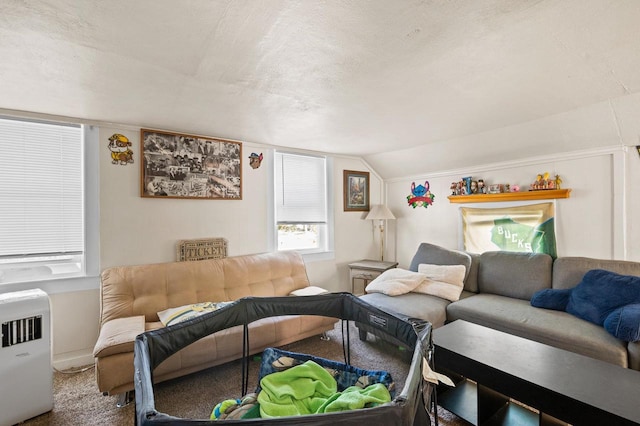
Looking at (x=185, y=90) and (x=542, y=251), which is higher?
(x=185, y=90)

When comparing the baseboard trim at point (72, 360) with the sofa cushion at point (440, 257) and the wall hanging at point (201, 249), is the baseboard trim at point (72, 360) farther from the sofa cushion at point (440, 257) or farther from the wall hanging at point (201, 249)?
the sofa cushion at point (440, 257)

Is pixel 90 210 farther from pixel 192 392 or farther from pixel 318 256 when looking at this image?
pixel 318 256

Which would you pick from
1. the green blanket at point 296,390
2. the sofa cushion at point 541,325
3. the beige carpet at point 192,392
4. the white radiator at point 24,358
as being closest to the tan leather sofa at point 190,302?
the beige carpet at point 192,392

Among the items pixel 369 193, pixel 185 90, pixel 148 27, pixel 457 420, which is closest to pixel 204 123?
pixel 185 90

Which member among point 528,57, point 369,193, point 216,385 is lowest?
point 216,385

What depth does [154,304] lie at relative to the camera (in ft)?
8.20

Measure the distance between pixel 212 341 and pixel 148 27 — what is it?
1860 millimetres

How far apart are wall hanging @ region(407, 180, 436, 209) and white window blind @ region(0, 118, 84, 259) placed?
4.00 m

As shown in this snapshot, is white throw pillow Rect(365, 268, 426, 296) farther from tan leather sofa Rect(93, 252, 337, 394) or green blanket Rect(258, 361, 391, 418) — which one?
green blanket Rect(258, 361, 391, 418)

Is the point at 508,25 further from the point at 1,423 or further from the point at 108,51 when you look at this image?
the point at 1,423

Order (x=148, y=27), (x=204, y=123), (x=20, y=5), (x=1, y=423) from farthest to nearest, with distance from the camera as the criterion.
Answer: (x=204, y=123)
(x=1, y=423)
(x=148, y=27)
(x=20, y=5)

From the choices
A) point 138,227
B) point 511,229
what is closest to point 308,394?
point 138,227

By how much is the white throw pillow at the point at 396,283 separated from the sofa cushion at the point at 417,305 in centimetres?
5

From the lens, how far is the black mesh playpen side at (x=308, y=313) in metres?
0.73
